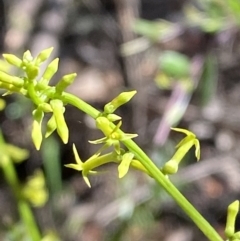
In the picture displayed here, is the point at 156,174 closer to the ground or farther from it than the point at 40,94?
closer to the ground

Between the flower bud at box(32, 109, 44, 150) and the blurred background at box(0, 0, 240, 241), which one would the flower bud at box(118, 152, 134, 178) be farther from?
the blurred background at box(0, 0, 240, 241)

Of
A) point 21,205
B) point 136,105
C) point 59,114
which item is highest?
point 59,114

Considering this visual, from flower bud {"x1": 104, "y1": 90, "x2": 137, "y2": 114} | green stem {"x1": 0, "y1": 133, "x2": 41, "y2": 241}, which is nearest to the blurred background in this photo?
green stem {"x1": 0, "y1": 133, "x2": 41, "y2": 241}

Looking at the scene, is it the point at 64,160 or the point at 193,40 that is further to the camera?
the point at 193,40

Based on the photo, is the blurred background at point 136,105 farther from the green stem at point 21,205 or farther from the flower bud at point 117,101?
the flower bud at point 117,101

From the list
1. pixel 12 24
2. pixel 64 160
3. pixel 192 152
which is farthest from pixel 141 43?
pixel 12 24

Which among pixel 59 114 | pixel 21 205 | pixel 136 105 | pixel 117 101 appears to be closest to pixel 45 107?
pixel 59 114

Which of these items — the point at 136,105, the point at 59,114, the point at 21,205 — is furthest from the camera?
the point at 136,105

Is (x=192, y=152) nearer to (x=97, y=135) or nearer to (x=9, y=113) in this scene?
(x=97, y=135)

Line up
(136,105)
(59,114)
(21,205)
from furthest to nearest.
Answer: (136,105), (21,205), (59,114)

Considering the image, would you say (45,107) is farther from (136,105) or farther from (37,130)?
(136,105)
